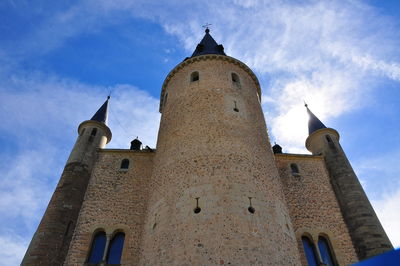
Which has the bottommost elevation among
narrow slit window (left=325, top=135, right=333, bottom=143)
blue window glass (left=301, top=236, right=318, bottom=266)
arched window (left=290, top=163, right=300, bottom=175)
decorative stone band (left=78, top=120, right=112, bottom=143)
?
blue window glass (left=301, top=236, right=318, bottom=266)

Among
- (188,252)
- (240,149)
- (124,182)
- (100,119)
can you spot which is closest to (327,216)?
(240,149)

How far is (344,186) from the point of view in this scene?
15.7 metres

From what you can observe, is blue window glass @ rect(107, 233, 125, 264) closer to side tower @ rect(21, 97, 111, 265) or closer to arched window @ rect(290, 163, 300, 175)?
side tower @ rect(21, 97, 111, 265)

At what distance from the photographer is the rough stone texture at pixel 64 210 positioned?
12164 millimetres

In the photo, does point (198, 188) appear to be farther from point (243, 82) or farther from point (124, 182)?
point (243, 82)

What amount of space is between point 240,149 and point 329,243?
5.95m

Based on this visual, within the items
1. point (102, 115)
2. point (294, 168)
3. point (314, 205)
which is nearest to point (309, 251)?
point (314, 205)

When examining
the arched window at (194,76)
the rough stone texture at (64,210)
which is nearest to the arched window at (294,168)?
the arched window at (194,76)

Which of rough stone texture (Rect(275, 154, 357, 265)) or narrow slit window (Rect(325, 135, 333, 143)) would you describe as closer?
rough stone texture (Rect(275, 154, 357, 265))

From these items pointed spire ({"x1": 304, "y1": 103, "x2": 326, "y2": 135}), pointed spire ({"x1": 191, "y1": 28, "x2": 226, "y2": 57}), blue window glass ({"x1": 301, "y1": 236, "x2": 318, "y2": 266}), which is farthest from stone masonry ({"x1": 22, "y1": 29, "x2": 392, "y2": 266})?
pointed spire ({"x1": 191, "y1": 28, "x2": 226, "y2": 57})

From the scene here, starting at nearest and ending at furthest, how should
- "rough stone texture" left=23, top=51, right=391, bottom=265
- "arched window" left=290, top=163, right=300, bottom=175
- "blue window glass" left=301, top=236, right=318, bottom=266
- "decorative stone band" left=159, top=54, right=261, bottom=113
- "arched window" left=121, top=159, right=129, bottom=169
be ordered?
"rough stone texture" left=23, top=51, right=391, bottom=265 → "blue window glass" left=301, top=236, right=318, bottom=266 → "arched window" left=121, top=159, right=129, bottom=169 → "arched window" left=290, top=163, right=300, bottom=175 → "decorative stone band" left=159, top=54, right=261, bottom=113

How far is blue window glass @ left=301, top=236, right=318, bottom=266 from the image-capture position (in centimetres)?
1301

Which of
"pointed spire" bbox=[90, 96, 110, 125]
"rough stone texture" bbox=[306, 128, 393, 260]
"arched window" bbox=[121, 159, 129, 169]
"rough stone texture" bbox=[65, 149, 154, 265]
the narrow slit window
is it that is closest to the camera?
"rough stone texture" bbox=[65, 149, 154, 265]

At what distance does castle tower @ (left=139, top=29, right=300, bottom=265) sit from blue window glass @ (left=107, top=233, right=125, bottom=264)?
206 centimetres
